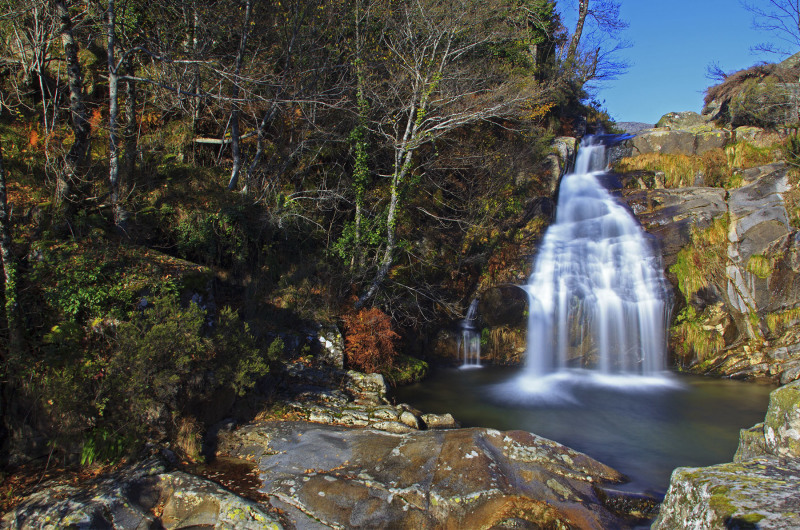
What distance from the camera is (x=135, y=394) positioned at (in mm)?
6031

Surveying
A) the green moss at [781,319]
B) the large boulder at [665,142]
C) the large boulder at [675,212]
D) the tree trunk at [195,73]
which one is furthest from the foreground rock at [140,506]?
the large boulder at [665,142]

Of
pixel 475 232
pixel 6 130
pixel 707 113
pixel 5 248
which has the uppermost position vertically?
pixel 707 113

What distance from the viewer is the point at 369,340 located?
10.8 meters

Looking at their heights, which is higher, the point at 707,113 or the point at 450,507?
the point at 707,113

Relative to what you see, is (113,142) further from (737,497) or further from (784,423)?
(784,423)

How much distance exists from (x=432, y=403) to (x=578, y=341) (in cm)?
514

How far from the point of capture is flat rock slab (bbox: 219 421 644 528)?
4930 mm

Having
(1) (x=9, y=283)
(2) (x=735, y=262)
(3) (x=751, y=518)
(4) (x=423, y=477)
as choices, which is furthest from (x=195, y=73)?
(2) (x=735, y=262)

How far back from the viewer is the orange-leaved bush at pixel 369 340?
10617mm

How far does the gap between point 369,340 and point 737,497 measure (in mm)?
8165

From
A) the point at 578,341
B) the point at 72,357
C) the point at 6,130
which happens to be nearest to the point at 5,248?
the point at 72,357

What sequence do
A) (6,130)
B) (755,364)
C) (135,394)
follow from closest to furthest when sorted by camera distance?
(135,394)
(6,130)
(755,364)

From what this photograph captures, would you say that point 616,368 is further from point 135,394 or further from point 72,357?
point 72,357

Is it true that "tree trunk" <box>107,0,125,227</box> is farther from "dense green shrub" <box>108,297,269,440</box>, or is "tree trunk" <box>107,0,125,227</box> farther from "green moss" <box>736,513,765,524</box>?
"green moss" <box>736,513,765,524</box>
